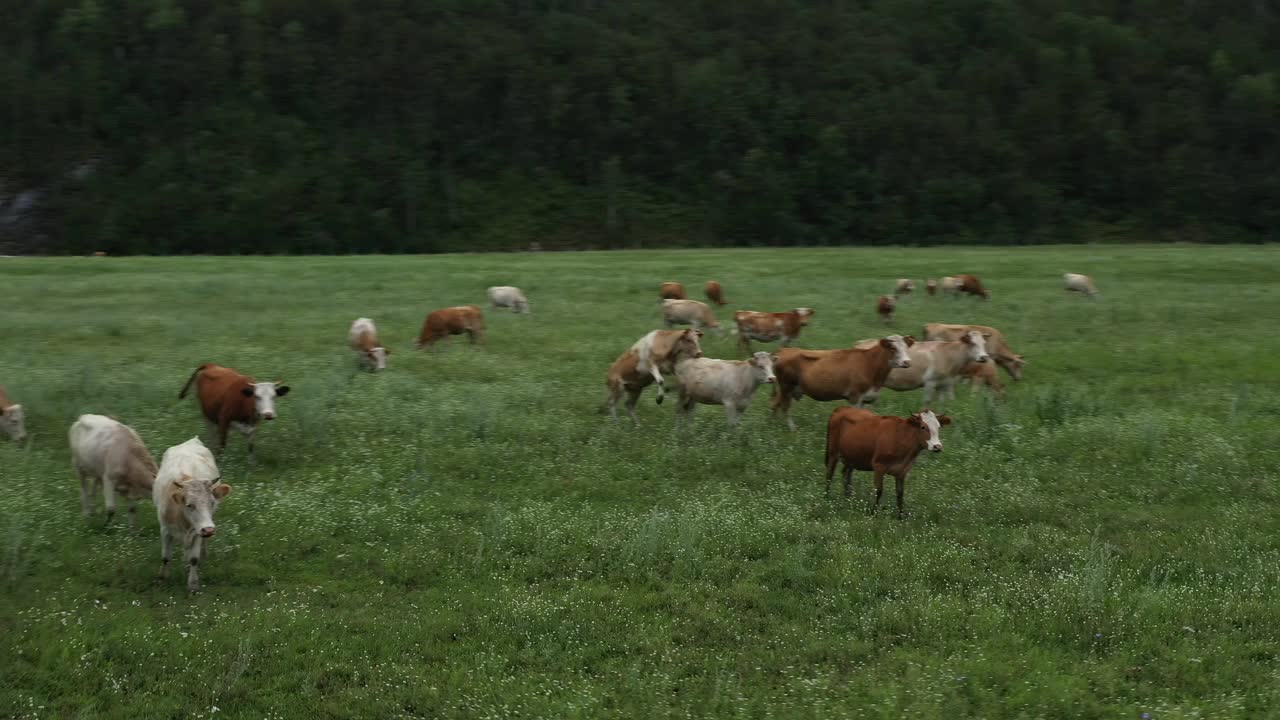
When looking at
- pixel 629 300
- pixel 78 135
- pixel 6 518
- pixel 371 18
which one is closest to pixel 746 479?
pixel 6 518

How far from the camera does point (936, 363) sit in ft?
67.5

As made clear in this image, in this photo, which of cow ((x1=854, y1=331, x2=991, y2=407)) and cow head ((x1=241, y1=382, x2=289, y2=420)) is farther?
cow ((x1=854, y1=331, x2=991, y2=407))

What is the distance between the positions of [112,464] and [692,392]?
9.15m

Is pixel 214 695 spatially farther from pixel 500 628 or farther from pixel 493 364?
pixel 493 364

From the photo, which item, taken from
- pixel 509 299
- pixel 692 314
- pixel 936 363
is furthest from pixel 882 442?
pixel 509 299

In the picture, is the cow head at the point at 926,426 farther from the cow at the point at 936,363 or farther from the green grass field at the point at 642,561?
the cow at the point at 936,363

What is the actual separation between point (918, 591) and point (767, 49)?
13627 cm

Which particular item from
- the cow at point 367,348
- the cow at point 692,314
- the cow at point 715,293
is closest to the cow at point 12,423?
the cow at point 367,348

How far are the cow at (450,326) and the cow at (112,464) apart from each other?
14.7 meters

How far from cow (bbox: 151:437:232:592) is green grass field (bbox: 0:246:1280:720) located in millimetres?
306

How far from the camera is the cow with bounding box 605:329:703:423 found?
19062 millimetres

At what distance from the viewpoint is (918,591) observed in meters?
11.4

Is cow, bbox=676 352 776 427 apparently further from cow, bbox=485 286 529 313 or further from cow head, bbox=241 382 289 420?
cow, bbox=485 286 529 313

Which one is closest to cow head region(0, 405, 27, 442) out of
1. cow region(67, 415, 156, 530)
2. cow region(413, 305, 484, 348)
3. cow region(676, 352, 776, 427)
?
cow region(67, 415, 156, 530)
